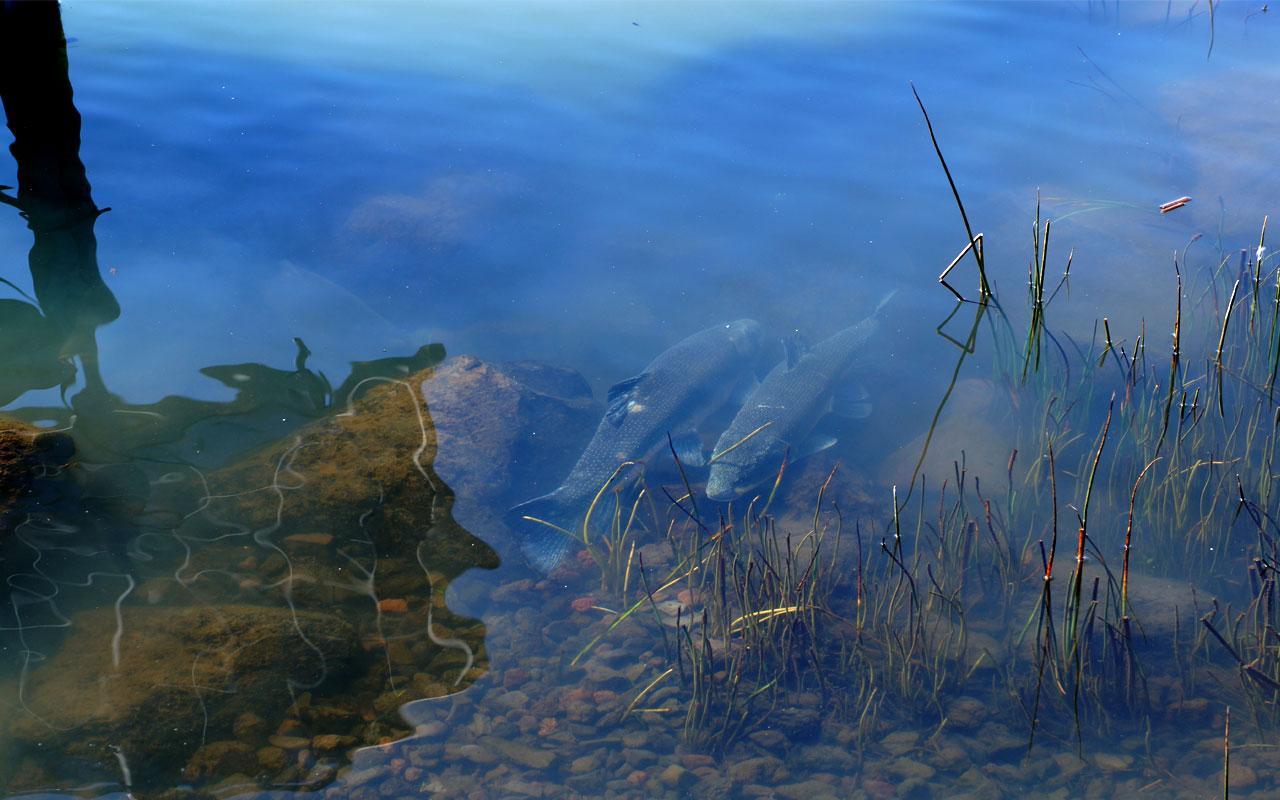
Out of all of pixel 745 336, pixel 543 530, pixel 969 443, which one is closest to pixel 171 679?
pixel 543 530

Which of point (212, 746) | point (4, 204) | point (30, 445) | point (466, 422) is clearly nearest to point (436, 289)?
point (466, 422)

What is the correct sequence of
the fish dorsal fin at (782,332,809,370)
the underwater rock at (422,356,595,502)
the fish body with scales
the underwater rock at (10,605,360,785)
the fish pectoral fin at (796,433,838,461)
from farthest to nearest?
the fish dorsal fin at (782,332,809,370), the fish pectoral fin at (796,433,838,461), the fish body with scales, the underwater rock at (422,356,595,502), the underwater rock at (10,605,360,785)

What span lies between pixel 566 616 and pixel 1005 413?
3.27 meters

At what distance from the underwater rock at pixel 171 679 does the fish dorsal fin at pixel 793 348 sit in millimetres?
3797

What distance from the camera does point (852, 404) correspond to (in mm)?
6195

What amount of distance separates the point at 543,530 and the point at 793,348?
8.68 ft

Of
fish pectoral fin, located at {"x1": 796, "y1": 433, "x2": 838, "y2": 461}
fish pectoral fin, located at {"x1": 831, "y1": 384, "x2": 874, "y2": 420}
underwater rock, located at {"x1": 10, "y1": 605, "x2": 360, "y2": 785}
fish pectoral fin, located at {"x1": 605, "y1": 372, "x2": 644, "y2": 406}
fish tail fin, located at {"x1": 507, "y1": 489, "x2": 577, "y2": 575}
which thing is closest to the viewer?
underwater rock, located at {"x1": 10, "y1": 605, "x2": 360, "y2": 785}

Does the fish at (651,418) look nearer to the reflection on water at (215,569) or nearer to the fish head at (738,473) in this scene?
the fish head at (738,473)

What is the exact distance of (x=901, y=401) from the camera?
6242 mm

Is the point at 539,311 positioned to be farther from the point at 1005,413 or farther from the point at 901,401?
the point at 1005,413

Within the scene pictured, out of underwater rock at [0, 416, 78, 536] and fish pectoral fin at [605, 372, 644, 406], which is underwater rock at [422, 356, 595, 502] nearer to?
fish pectoral fin at [605, 372, 644, 406]

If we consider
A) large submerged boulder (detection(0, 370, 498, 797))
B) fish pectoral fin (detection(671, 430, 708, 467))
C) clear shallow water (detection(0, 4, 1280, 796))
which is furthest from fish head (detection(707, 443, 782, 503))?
large submerged boulder (detection(0, 370, 498, 797))

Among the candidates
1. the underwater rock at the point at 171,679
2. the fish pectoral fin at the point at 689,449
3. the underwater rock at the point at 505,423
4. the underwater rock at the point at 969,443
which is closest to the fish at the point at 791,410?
the fish pectoral fin at the point at 689,449

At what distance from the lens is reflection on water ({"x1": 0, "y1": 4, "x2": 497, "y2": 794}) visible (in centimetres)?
338
